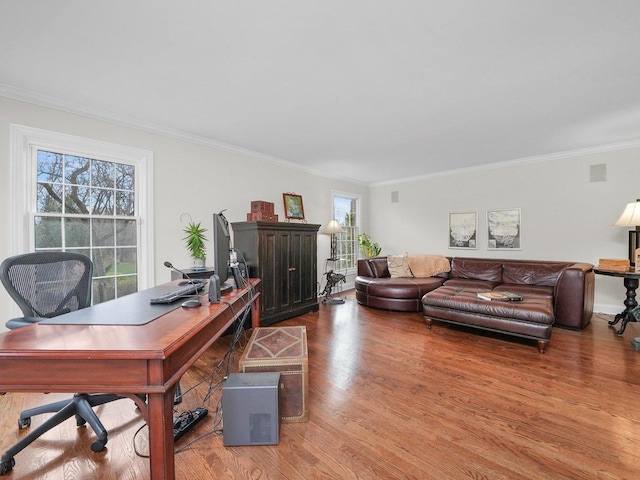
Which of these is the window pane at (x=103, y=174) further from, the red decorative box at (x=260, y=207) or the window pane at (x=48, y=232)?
the red decorative box at (x=260, y=207)

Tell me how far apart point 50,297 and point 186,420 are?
121 centimetres

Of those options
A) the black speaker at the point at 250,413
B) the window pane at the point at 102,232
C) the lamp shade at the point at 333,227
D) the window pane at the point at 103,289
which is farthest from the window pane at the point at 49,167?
the lamp shade at the point at 333,227

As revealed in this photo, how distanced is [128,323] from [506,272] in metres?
5.04

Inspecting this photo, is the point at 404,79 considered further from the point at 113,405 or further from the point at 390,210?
the point at 390,210

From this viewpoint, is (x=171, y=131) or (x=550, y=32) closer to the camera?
(x=550, y=32)

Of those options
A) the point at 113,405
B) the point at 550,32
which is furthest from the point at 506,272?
the point at 113,405

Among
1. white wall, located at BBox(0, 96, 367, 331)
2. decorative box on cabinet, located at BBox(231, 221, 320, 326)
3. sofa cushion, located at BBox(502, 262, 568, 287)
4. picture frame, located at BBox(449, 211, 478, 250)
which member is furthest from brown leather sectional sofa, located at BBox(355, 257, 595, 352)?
white wall, located at BBox(0, 96, 367, 331)

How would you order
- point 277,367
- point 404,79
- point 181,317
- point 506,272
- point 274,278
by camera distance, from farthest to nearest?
point 506,272 < point 274,278 < point 404,79 < point 277,367 < point 181,317

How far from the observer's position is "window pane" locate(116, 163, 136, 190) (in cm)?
314

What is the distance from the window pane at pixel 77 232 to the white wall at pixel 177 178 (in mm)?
409

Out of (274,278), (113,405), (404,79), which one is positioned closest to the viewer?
(113,405)

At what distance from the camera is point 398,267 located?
5.11 meters

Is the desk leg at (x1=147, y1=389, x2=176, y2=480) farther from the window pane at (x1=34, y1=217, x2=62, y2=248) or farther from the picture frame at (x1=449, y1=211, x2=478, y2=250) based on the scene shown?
the picture frame at (x1=449, y1=211, x2=478, y2=250)

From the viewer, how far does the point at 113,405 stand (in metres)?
2.03
